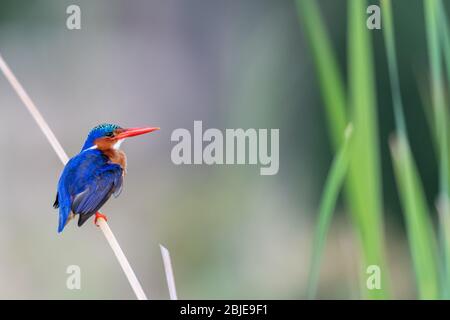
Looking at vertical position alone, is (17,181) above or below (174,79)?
below

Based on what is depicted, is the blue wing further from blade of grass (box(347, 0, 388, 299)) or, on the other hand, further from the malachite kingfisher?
blade of grass (box(347, 0, 388, 299))

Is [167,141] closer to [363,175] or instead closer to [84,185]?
[84,185]

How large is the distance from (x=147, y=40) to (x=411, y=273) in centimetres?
68

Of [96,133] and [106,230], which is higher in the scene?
[96,133]

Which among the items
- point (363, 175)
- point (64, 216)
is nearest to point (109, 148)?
point (64, 216)

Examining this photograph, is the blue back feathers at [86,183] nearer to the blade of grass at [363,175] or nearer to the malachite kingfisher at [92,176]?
the malachite kingfisher at [92,176]

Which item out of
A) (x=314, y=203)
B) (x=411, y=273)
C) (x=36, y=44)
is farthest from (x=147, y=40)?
(x=411, y=273)

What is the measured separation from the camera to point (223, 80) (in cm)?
121

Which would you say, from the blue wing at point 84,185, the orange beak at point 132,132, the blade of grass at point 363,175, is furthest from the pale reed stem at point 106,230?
the blade of grass at point 363,175

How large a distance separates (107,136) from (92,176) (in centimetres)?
8

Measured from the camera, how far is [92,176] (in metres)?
1.03

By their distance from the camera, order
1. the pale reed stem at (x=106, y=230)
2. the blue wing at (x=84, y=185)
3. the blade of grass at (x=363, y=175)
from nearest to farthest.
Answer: the blade of grass at (x=363, y=175)
the pale reed stem at (x=106, y=230)
the blue wing at (x=84, y=185)

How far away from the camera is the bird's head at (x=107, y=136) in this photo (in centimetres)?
106

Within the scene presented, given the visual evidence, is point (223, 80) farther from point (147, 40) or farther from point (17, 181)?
point (17, 181)
